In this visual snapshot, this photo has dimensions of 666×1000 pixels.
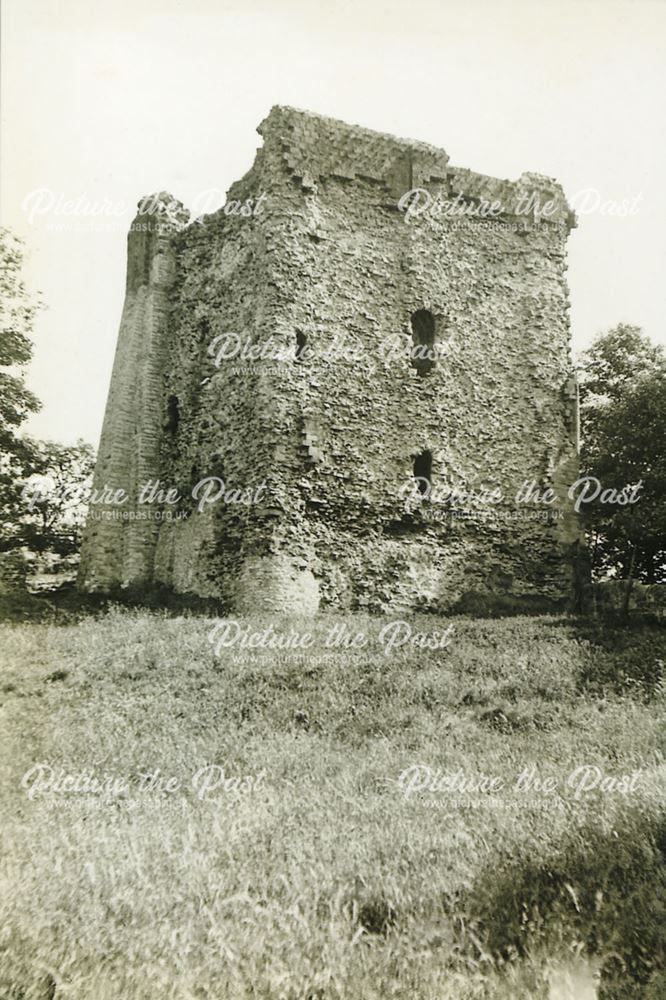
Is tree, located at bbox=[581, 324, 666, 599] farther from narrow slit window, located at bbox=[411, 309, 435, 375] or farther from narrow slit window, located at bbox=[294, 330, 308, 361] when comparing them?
narrow slit window, located at bbox=[294, 330, 308, 361]

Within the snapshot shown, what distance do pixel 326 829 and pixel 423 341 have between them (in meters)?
10.7

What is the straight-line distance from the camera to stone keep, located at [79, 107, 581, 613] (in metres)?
12.4

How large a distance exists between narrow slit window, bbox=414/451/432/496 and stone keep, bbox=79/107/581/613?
0.04m

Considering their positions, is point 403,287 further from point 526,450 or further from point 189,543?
point 189,543

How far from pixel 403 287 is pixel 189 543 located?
21.1 ft

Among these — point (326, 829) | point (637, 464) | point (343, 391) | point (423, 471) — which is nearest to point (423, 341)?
point (343, 391)

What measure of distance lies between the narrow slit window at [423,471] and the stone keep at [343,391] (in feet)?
0.14

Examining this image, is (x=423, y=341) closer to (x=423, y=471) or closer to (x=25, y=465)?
(x=423, y=471)

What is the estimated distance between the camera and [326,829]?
199 inches

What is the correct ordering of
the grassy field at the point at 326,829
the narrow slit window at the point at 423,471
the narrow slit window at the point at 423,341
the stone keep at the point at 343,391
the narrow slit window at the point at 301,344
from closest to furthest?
1. the grassy field at the point at 326,829
2. the stone keep at the point at 343,391
3. the narrow slit window at the point at 301,344
4. the narrow slit window at the point at 423,471
5. the narrow slit window at the point at 423,341

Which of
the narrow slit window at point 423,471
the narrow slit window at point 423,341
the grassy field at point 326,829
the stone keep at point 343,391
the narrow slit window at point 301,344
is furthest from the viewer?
the narrow slit window at point 423,341

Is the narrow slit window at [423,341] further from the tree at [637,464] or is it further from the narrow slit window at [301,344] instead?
the tree at [637,464]

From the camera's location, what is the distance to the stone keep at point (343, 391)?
489 inches

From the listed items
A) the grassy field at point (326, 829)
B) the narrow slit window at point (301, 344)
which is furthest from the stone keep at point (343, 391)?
the grassy field at point (326, 829)
